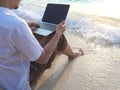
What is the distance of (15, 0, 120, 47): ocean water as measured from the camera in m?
2.85

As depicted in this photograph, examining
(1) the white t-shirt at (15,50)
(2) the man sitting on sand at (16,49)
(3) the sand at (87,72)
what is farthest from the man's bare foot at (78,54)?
(1) the white t-shirt at (15,50)

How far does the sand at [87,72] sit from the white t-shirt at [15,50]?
346mm

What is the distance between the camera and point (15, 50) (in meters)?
1.47

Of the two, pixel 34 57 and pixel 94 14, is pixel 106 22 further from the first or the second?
pixel 34 57

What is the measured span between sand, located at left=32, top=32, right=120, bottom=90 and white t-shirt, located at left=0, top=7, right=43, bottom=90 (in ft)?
1.13

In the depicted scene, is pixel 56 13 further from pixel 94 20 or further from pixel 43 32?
pixel 94 20

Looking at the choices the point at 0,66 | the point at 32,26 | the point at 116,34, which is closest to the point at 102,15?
the point at 116,34

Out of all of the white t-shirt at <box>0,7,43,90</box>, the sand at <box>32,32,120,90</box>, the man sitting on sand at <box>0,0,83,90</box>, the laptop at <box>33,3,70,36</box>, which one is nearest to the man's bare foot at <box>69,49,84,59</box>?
the sand at <box>32,32,120,90</box>

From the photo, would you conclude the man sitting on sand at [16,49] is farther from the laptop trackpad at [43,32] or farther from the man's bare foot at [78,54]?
the man's bare foot at [78,54]

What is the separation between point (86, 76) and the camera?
6.81 feet

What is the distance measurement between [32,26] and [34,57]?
1.77ft

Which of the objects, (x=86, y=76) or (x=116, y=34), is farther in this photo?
(x=116, y=34)

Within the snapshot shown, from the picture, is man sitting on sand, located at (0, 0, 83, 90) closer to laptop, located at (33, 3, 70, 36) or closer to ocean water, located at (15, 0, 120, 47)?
laptop, located at (33, 3, 70, 36)

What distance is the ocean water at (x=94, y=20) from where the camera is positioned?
285cm
